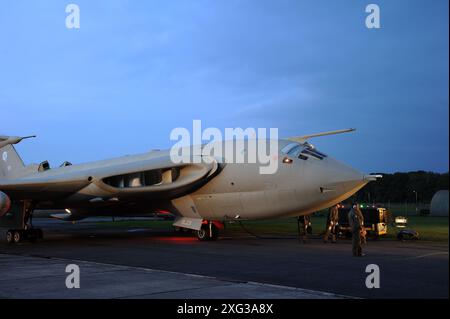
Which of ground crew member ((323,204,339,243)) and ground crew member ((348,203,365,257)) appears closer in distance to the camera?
ground crew member ((348,203,365,257))

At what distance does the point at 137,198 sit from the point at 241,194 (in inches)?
172

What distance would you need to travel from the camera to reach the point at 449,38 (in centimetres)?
344

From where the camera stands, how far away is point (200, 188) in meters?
19.3

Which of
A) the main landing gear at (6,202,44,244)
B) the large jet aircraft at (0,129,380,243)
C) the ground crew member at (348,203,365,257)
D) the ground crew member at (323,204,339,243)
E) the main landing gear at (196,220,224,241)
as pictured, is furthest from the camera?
the main landing gear at (6,202,44,244)

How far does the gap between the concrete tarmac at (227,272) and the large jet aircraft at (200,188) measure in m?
1.77

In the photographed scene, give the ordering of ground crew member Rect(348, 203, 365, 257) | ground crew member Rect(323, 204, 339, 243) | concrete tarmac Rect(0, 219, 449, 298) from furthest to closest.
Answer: ground crew member Rect(323, 204, 339, 243), ground crew member Rect(348, 203, 365, 257), concrete tarmac Rect(0, 219, 449, 298)

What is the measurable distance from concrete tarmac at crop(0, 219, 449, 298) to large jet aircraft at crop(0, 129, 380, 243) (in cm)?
177

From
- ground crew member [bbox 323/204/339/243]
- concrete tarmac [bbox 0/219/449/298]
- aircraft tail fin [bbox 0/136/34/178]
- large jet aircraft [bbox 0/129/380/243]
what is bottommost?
concrete tarmac [bbox 0/219/449/298]

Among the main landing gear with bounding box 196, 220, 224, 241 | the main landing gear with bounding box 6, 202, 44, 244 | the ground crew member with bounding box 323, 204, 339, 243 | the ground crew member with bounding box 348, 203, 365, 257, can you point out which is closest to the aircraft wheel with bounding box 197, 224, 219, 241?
the main landing gear with bounding box 196, 220, 224, 241

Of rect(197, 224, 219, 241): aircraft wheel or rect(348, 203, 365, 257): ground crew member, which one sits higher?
rect(348, 203, 365, 257): ground crew member

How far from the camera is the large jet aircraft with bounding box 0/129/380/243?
17.1 m

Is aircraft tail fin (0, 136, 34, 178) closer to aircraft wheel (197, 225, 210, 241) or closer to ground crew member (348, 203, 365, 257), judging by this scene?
aircraft wheel (197, 225, 210, 241)
